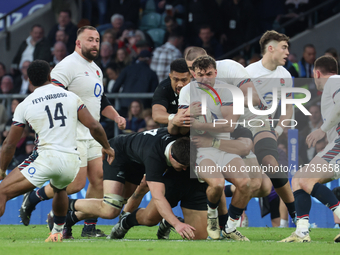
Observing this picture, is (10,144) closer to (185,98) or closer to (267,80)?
(185,98)

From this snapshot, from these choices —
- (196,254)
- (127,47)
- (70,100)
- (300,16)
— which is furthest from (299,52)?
(196,254)

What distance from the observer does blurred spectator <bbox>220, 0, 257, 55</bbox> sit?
13.5 metres

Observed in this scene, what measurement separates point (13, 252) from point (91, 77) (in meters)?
3.15

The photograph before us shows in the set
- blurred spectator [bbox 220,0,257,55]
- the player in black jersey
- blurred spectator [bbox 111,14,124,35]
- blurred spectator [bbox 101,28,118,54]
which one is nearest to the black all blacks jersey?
the player in black jersey

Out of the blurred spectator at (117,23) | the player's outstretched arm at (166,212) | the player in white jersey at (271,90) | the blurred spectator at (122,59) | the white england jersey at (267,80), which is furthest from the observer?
the blurred spectator at (117,23)

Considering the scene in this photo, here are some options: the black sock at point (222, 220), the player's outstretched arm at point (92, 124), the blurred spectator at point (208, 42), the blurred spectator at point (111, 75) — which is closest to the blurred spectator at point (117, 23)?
the blurred spectator at point (111, 75)

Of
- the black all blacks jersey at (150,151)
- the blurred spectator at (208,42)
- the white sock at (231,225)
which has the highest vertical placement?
the blurred spectator at (208,42)

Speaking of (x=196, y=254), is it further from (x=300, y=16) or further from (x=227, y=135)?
(x=300, y=16)

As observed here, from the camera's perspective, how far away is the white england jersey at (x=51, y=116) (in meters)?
5.65

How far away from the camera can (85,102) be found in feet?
23.8

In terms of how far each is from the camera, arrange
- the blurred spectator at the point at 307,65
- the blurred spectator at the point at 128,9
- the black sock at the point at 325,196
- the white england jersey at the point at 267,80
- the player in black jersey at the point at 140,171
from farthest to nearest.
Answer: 1. the blurred spectator at the point at 128,9
2. the blurred spectator at the point at 307,65
3. the white england jersey at the point at 267,80
4. the black sock at the point at 325,196
5. the player in black jersey at the point at 140,171

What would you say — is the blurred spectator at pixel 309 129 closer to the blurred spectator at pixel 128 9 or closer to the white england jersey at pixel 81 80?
the white england jersey at pixel 81 80

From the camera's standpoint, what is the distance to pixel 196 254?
4.55 meters

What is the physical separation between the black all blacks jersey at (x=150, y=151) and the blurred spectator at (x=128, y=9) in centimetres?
756
